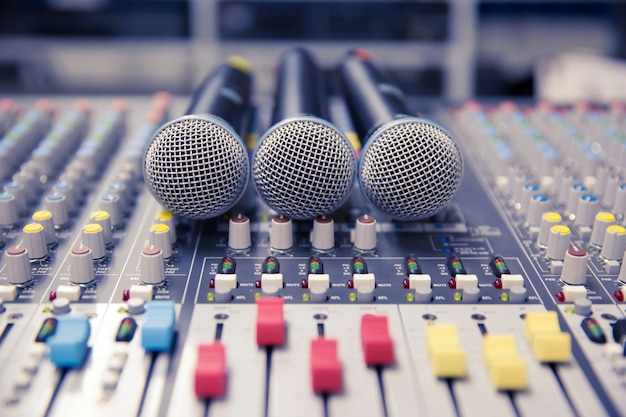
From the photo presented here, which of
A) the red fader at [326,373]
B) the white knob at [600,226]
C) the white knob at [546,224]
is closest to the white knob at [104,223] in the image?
the red fader at [326,373]

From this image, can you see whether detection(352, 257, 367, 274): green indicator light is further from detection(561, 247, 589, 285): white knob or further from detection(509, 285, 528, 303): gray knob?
detection(561, 247, 589, 285): white knob

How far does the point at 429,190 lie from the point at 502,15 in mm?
3484

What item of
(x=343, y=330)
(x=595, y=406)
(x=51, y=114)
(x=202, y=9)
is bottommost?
(x=595, y=406)

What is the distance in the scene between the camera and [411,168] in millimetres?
1407

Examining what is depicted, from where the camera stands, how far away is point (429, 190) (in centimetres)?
142

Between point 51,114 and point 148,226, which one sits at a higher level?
point 51,114

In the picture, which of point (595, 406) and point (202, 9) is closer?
point (595, 406)

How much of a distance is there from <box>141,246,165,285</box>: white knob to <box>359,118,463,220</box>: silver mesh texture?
18.2 inches

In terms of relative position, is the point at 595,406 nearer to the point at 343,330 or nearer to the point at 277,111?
the point at 343,330

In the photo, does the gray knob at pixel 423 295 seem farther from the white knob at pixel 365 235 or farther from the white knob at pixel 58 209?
the white knob at pixel 58 209

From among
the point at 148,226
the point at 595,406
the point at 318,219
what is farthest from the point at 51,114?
the point at 595,406

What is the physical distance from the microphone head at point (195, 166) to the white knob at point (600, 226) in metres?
0.74

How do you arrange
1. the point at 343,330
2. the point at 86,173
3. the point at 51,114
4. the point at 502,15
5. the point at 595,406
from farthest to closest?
the point at 502,15 → the point at 51,114 → the point at 86,173 → the point at 343,330 → the point at 595,406

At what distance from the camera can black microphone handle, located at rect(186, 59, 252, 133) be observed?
5.14ft
